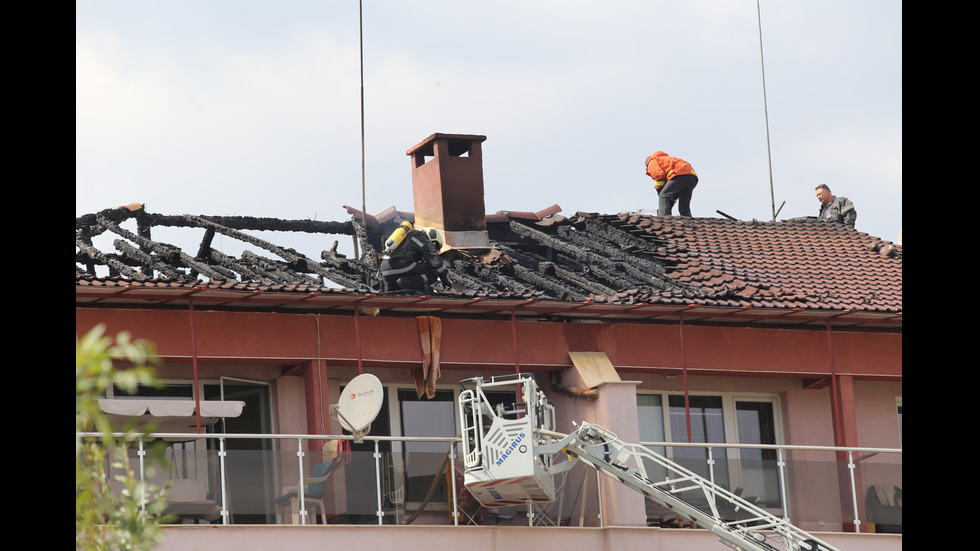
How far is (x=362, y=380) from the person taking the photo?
16969 mm

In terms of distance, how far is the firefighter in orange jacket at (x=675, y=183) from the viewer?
2617cm

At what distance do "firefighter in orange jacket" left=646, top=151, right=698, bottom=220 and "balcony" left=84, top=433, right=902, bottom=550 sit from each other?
6.94 meters

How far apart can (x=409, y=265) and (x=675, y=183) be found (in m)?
9.07

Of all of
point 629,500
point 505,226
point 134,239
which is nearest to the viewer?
point 629,500

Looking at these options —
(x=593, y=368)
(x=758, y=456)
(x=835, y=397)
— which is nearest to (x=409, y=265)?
(x=593, y=368)

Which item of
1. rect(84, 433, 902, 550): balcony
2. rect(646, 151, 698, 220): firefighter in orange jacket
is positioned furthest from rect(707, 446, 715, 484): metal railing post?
rect(646, 151, 698, 220): firefighter in orange jacket

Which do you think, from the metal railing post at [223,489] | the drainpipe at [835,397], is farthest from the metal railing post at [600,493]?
the metal railing post at [223,489]

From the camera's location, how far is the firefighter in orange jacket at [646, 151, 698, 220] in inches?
1030

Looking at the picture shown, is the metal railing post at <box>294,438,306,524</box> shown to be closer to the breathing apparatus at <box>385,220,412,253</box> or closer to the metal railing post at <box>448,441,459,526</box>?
the metal railing post at <box>448,441,459,526</box>

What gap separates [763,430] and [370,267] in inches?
221

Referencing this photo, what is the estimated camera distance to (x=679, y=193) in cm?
2630
